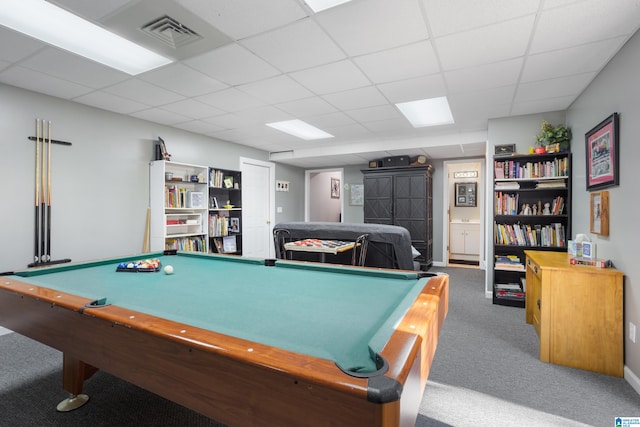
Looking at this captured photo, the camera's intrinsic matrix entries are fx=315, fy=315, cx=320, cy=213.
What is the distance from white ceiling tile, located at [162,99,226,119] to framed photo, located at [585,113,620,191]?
3.87m

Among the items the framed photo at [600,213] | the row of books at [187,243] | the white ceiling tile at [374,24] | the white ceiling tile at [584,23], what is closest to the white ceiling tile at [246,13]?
the white ceiling tile at [374,24]

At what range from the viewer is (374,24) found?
2111 millimetres

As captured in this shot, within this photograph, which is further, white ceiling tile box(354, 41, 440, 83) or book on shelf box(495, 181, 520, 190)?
book on shelf box(495, 181, 520, 190)

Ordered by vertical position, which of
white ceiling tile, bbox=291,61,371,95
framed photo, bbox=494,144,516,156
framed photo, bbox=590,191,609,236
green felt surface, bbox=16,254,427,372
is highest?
white ceiling tile, bbox=291,61,371,95

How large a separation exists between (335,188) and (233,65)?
7.21 m

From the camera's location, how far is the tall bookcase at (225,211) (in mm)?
5148

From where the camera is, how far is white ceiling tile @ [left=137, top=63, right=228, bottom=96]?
2797mm

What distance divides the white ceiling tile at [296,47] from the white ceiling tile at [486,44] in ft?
2.68

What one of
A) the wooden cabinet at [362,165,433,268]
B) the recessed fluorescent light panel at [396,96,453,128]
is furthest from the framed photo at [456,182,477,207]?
the recessed fluorescent light panel at [396,96,453,128]

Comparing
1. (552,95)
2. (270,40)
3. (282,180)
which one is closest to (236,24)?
(270,40)

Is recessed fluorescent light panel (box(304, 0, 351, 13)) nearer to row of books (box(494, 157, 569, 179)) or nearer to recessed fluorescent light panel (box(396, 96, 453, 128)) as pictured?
recessed fluorescent light panel (box(396, 96, 453, 128))

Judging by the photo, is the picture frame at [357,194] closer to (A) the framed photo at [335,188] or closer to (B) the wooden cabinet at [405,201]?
(B) the wooden cabinet at [405,201]

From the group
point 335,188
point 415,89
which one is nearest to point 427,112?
point 415,89

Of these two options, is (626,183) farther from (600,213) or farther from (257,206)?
(257,206)
